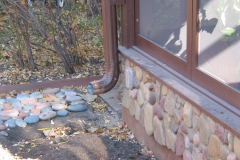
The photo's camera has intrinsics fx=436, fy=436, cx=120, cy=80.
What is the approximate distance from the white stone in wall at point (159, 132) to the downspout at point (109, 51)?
0.65m

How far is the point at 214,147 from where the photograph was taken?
2656 mm

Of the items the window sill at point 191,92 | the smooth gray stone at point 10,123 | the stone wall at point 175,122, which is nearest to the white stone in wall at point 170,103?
the stone wall at point 175,122

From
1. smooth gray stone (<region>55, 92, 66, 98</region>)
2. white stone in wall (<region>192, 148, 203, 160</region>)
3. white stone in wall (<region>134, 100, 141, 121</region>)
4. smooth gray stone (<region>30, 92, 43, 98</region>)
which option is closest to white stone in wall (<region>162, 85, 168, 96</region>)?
white stone in wall (<region>192, 148, 203, 160</region>)

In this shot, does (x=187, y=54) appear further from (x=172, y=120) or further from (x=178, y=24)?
(x=172, y=120)

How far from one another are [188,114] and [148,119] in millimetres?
850

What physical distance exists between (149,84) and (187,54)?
26.8 inches

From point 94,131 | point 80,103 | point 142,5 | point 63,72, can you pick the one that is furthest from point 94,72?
point 142,5

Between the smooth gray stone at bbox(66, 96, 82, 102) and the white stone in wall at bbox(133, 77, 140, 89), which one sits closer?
the white stone in wall at bbox(133, 77, 140, 89)

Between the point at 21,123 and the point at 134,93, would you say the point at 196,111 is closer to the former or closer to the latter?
the point at 134,93

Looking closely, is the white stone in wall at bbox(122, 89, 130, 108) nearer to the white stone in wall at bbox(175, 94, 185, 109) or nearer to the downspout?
the downspout

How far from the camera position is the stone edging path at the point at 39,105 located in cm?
480

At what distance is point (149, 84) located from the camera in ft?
12.0

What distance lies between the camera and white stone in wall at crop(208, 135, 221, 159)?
8.57 feet

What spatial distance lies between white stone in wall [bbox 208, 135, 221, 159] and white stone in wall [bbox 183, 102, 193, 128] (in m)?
0.28
